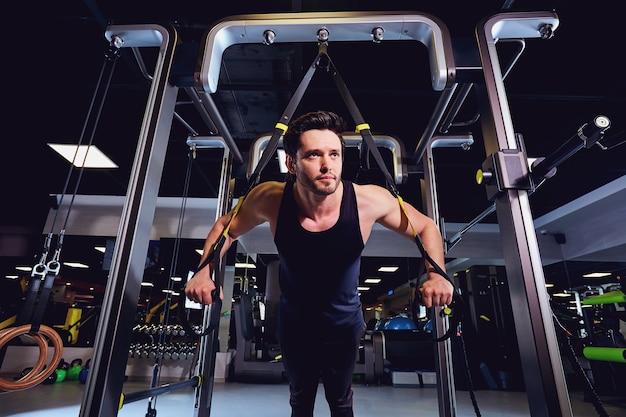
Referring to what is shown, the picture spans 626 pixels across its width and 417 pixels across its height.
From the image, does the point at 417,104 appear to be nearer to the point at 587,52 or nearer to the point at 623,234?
the point at 587,52

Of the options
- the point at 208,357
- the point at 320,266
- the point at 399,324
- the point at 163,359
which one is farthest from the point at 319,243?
the point at 163,359

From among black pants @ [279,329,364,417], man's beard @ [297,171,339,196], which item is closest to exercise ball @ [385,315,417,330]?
black pants @ [279,329,364,417]

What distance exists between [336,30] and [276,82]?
190 centimetres

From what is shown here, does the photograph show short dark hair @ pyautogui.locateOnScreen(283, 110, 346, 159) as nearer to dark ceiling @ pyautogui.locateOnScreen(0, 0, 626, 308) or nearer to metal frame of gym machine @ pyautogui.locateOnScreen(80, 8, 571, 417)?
metal frame of gym machine @ pyautogui.locateOnScreen(80, 8, 571, 417)

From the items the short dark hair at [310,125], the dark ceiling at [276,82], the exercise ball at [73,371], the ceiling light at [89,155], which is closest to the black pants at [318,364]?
the short dark hair at [310,125]

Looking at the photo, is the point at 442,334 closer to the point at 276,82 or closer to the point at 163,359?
the point at 276,82

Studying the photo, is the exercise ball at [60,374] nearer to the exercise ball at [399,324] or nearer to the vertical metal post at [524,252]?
the exercise ball at [399,324]

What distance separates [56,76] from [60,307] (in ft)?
27.7

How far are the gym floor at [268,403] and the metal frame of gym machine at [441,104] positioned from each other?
2.90 meters

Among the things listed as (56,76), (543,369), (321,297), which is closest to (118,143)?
(56,76)

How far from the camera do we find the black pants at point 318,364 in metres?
1.53

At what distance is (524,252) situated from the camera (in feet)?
3.59

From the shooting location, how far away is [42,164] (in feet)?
16.7

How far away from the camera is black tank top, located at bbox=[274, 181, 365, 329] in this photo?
1437 mm
